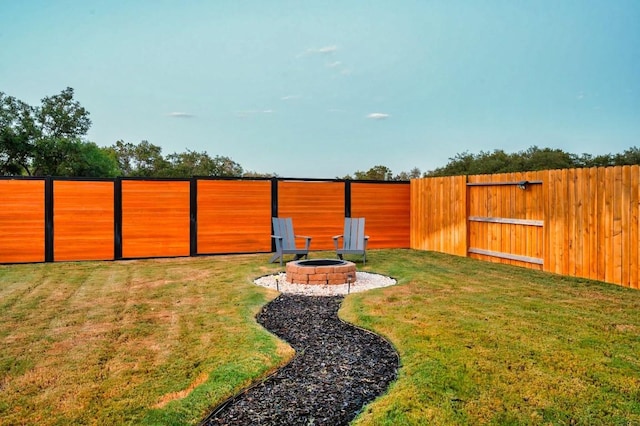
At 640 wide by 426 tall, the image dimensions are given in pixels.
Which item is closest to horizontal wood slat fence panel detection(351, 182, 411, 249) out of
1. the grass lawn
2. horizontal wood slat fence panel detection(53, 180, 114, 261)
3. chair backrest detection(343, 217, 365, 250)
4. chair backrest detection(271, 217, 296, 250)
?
chair backrest detection(343, 217, 365, 250)

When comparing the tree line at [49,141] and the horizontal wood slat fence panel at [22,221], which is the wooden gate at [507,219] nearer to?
the horizontal wood slat fence panel at [22,221]

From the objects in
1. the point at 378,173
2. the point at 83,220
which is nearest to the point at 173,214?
the point at 83,220

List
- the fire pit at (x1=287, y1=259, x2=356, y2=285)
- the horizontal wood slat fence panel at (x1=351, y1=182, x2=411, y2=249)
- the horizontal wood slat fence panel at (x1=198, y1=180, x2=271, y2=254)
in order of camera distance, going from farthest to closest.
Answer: the horizontal wood slat fence panel at (x1=351, y1=182, x2=411, y2=249), the horizontal wood slat fence panel at (x1=198, y1=180, x2=271, y2=254), the fire pit at (x1=287, y1=259, x2=356, y2=285)

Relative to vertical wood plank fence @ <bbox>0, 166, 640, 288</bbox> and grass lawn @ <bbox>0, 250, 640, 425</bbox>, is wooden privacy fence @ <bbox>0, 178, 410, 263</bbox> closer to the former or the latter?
vertical wood plank fence @ <bbox>0, 166, 640, 288</bbox>

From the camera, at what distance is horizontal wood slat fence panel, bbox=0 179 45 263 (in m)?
9.45

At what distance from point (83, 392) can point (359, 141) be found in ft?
59.9

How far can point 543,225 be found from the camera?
8.10 meters

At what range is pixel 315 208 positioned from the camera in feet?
37.5

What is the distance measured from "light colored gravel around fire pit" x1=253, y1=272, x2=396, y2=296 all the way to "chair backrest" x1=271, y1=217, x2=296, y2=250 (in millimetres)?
→ 1179

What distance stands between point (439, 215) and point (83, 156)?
17214 mm

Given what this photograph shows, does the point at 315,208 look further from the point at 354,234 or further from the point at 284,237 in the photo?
the point at 284,237

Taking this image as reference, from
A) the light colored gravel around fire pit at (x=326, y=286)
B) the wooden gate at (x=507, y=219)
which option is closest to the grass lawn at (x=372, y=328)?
the light colored gravel around fire pit at (x=326, y=286)

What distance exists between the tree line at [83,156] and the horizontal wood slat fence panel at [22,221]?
11992mm

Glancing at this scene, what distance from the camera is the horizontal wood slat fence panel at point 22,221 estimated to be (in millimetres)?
9445
